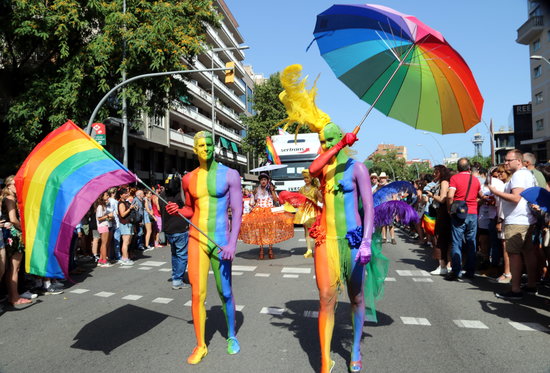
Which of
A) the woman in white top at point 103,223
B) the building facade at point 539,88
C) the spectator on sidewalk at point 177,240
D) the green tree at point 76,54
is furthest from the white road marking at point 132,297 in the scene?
the building facade at point 539,88

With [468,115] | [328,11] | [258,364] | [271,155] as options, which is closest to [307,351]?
[258,364]

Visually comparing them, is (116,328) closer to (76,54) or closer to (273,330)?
(273,330)

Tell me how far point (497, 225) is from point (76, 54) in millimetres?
14231

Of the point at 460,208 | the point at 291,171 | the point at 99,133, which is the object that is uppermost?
the point at 99,133

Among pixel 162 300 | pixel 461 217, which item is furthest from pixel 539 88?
pixel 162 300

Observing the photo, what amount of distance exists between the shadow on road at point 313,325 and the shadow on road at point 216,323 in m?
0.43

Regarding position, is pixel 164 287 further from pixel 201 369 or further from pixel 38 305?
pixel 201 369

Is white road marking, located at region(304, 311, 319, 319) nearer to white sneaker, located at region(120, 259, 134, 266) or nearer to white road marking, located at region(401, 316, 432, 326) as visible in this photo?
white road marking, located at region(401, 316, 432, 326)

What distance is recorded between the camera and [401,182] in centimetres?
412

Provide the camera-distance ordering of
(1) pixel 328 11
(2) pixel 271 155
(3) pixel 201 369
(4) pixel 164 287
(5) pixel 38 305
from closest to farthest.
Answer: (3) pixel 201 369, (1) pixel 328 11, (5) pixel 38 305, (4) pixel 164 287, (2) pixel 271 155

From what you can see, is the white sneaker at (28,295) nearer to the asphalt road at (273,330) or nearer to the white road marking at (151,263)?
the asphalt road at (273,330)

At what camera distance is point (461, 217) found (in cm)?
723

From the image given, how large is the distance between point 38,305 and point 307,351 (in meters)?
4.31

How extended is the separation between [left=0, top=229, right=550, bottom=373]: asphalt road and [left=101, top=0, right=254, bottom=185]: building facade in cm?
1134
